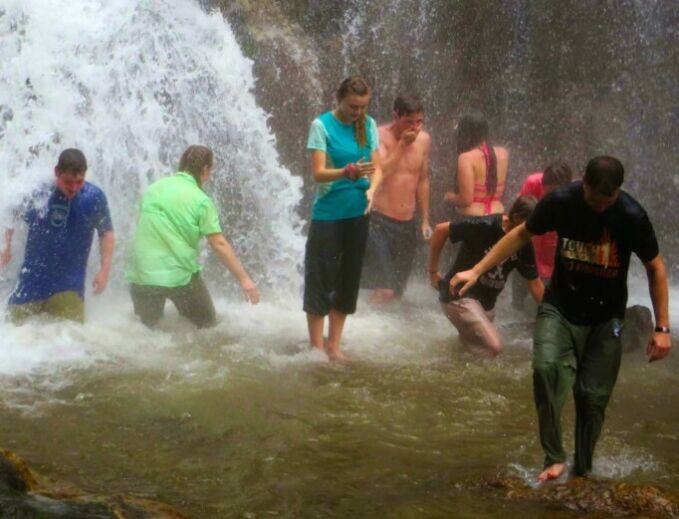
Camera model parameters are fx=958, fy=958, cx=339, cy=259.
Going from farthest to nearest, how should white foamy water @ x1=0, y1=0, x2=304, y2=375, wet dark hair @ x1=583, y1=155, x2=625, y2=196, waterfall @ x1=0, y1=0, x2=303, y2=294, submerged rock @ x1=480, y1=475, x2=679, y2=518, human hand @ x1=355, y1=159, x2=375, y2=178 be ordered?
1. waterfall @ x1=0, y1=0, x2=303, y2=294
2. white foamy water @ x1=0, y1=0, x2=304, y2=375
3. human hand @ x1=355, y1=159, x2=375, y2=178
4. wet dark hair @ x1=583, y1=155, x2=625, y2=196
5. submerged rock @ x1=480, y1=475, x2=679, y2=518

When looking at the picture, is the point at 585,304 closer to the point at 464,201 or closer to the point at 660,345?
the point at 660,345

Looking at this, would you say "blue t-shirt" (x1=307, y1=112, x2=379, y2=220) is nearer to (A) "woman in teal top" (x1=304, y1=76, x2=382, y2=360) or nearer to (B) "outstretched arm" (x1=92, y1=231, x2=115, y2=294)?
(A) "woman in teal top" (x1=304, y1=76, x2=382, y2=360)

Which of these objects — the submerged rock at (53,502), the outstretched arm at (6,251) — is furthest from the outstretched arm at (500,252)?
the outstretched arm at (6,251)

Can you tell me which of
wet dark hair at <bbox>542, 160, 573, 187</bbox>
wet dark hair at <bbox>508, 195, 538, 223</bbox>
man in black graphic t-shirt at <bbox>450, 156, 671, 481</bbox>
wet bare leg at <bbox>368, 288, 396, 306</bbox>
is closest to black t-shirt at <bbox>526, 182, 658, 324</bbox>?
man in black graphic t-shirt at <bbox>450, 156, 671, 481</bbox>

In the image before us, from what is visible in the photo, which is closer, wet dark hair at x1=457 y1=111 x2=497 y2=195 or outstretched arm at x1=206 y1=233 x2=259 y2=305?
outstretched arm at x1=206 y1=233 x2=259 y2=305

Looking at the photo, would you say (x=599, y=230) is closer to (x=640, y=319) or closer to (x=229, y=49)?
(x=640, y=319)

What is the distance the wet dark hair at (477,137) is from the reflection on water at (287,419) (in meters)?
1.43

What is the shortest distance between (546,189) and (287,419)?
3201 millimetres

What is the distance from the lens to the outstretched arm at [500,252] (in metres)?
4.82

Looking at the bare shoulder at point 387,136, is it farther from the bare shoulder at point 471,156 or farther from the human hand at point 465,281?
the human hand at point 465,281

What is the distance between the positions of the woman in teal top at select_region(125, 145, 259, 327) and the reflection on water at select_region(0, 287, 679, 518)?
1.41 feet

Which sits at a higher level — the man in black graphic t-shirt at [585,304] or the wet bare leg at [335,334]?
the man in black graphic t-shirt at [585,304]

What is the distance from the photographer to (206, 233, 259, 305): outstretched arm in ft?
22.4

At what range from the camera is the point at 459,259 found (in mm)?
7000
